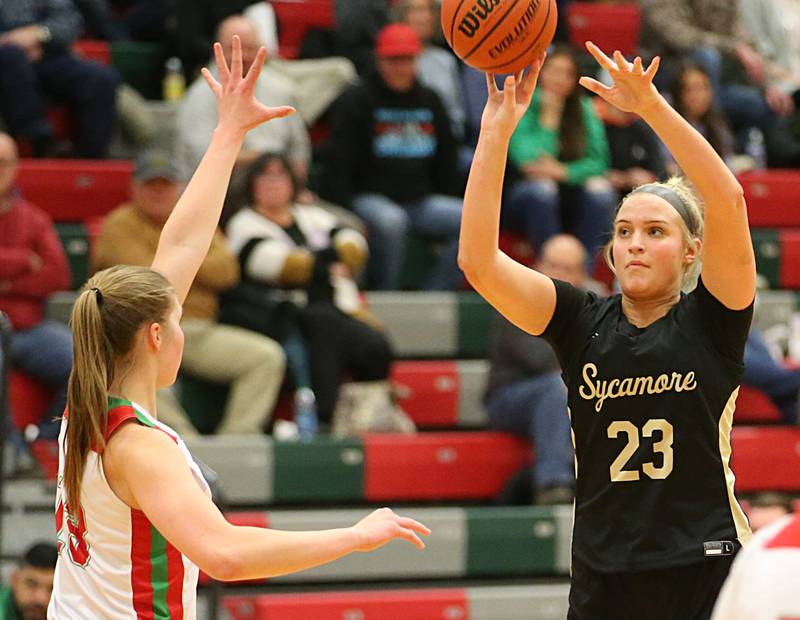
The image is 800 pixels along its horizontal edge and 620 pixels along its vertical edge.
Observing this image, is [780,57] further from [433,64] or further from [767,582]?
[767,582]

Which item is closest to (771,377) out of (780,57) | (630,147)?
(630,147)

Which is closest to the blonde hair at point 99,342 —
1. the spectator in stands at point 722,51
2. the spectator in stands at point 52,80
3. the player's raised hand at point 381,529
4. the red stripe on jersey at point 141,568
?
the red stripe on jersey at point 141,568

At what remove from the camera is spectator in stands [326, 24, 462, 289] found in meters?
7.87

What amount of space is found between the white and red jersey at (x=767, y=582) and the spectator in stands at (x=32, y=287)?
4.94 m

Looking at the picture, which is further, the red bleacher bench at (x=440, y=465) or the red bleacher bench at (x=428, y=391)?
the red bleacher bench at (x=428, y=391)

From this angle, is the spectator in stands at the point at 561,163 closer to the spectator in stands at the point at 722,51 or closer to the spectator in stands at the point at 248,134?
the spectator in stands at the point at 248,134

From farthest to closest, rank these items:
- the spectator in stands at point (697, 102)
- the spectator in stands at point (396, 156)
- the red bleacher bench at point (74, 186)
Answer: the spectator in stands at point (697, 102) → the spectator in stands at point (396, 156) → the red bleacher bench at point (74, 186)

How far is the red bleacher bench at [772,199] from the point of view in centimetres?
901

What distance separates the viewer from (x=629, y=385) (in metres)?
3.26

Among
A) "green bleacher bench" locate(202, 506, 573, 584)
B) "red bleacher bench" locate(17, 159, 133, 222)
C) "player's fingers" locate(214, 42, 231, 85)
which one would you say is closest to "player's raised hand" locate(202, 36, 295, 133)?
"player's fingers" locate(214, 42, 231, 85)

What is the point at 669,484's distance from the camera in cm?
321

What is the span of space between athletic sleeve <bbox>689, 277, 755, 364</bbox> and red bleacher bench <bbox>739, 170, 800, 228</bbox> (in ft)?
19.3

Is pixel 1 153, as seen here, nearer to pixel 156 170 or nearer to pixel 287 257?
pixel 156 170

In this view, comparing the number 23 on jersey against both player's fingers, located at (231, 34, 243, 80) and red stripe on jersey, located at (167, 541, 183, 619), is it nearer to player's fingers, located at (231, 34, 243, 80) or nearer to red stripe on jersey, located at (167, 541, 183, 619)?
red stripe on jersey, located at (167, 541, 183, 619)
